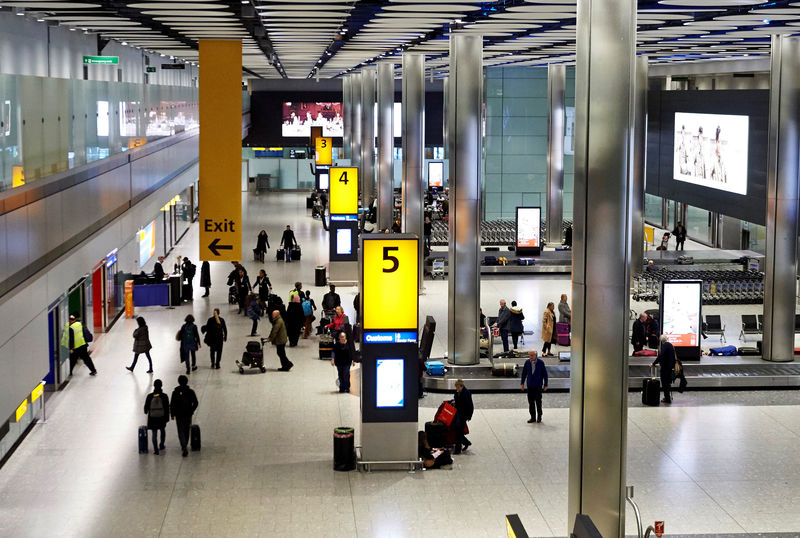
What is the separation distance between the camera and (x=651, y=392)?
70.6 ft

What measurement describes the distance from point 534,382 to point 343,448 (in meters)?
4.03

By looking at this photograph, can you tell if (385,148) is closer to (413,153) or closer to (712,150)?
(413,153)

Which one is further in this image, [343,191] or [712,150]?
[712,150]

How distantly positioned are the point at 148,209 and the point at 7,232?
45.5 ft

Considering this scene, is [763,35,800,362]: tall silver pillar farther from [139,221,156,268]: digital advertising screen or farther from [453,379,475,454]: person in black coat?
[139,221,156,268]: digital advertising screen

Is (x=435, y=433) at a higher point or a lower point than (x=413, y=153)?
lower

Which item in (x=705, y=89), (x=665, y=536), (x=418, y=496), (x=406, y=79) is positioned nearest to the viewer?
(x=665, y=536)

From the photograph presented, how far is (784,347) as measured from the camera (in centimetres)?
2444

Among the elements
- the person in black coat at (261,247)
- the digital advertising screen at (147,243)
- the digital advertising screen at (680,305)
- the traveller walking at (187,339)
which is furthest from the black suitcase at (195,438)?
the person in black coat at (261,247)

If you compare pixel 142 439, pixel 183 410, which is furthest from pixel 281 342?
pixel 142 439

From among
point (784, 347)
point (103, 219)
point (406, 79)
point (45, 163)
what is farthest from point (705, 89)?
point (45, 163)

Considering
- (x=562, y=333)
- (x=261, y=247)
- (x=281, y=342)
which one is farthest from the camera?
(x=261, y=247)

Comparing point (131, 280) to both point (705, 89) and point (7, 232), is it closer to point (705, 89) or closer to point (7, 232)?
point (7, 232)

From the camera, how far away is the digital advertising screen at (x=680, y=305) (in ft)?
76.9
